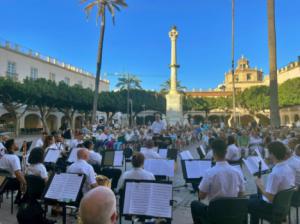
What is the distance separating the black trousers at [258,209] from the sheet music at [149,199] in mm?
1673

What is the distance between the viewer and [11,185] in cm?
634

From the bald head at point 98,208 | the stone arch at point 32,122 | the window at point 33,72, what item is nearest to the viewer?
the bald head at point 98,208

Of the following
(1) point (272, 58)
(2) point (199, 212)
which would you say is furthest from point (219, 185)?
(1) point (272, 58)

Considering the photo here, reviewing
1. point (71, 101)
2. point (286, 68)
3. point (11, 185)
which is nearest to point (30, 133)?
point (71, 101)

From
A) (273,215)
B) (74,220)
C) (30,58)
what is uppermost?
(30,58)

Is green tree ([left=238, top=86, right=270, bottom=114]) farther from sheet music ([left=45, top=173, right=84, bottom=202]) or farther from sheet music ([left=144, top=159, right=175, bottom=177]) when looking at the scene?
sheet music ([left=45, top=173, right=84, bottom=202])

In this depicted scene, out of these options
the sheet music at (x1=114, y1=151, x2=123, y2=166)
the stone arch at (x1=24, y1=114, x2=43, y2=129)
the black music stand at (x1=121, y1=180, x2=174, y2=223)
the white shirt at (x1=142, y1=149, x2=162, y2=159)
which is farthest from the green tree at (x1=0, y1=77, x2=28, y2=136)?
the black music stand at (x1=121, y1=180, x2=174, y2=223)

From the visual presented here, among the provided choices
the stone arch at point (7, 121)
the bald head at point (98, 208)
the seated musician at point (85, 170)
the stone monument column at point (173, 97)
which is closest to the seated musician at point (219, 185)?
the seated musician at point (85, 170)

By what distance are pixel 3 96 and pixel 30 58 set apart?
1486 centimetres

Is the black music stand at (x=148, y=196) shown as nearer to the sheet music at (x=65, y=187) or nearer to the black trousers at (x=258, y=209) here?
the sheet music at (x=65, y=187)

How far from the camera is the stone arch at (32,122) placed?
45.7 metres

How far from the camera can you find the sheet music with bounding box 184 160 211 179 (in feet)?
21.4

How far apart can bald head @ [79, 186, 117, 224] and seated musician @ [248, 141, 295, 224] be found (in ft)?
10.2

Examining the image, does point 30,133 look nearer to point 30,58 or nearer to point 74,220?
point 30,58
